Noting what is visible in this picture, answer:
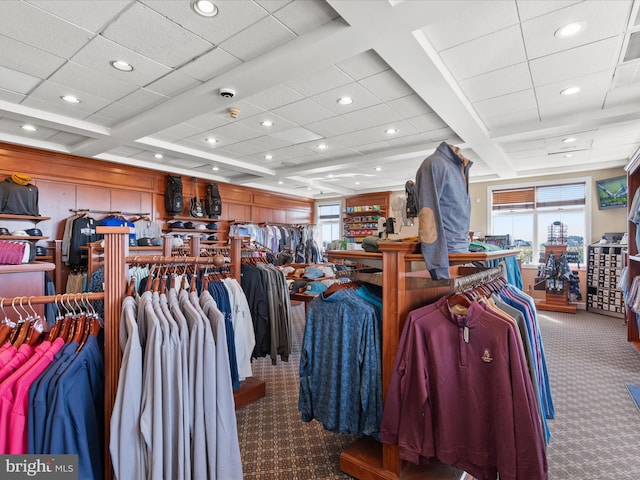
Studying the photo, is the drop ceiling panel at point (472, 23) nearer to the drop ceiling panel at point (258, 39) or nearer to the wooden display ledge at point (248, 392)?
the drop ceiling panel at point (258, 39)

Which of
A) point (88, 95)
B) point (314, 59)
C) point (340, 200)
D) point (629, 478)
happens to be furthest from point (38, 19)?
point (340, 200)

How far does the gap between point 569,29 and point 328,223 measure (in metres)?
9.11

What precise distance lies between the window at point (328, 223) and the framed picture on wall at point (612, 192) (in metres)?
6.73

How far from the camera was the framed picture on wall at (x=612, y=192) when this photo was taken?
6.39 metres

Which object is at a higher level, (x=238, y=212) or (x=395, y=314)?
(x=238, y=212)

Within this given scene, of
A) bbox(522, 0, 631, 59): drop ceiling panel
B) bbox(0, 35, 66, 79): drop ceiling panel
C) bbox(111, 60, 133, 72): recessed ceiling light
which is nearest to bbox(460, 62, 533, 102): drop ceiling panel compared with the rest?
bbox(522, 0, 631, 59): drop ceiling panel

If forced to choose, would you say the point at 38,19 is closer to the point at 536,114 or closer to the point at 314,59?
the point at 314,59

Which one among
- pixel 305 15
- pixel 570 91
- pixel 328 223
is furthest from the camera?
pixel 328 223

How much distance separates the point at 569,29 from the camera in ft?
8.14

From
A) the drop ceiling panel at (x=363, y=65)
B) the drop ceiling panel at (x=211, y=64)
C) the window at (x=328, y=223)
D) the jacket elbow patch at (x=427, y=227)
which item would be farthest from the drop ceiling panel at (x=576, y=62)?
the window at (x=328, y=223)

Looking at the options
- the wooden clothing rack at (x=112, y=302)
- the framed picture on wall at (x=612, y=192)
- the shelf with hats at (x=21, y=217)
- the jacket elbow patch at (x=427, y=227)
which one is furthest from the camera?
the framed picture on wall at (x=612, y=192)

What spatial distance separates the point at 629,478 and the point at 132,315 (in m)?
2.92

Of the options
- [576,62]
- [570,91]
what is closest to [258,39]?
[576,62]

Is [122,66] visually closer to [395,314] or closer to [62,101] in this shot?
[62,101]
